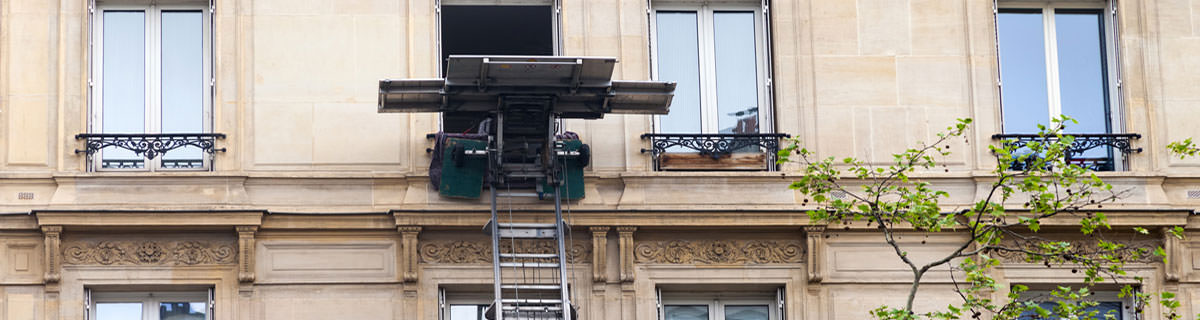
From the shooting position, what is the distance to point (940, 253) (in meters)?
20.1

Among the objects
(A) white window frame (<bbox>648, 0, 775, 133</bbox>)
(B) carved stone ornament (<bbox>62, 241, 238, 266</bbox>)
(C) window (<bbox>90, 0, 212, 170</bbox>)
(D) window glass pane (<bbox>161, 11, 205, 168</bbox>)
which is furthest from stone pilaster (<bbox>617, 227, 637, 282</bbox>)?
(D) window glass pane (<bbox>161, 11, 205, 168</bbox>)

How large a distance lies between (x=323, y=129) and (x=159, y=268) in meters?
2.18

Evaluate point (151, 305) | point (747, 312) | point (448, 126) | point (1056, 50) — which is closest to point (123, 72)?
point (151, 305)

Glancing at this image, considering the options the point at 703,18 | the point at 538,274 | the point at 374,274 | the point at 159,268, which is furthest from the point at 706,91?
the point at 159,268

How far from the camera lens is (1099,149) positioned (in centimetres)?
2064

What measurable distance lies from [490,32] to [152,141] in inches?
153

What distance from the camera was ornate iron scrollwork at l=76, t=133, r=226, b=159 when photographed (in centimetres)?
Answer: 1964

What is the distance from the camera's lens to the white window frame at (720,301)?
1994cm

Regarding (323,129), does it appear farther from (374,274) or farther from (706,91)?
(706,91)

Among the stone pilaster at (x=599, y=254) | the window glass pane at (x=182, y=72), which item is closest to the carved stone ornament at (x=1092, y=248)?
the stone pilaster at (x=599, y=254)

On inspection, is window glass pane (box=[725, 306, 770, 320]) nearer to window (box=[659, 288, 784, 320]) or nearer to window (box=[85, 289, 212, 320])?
window (box=[659, 288, 784, 320])

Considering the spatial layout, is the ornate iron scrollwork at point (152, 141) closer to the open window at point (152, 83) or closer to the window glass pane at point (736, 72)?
the open window at point (152, 83)

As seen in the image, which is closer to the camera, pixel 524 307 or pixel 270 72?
pixel 524 307

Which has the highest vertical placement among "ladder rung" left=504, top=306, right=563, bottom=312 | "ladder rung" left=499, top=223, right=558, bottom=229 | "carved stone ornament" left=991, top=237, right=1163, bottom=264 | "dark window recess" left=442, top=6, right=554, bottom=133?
"dark window recess" left=442, top=6, right=554, bottom=133
